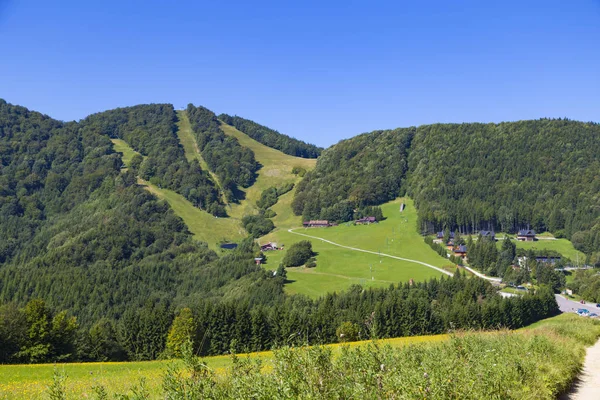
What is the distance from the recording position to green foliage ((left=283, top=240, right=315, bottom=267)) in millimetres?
127375

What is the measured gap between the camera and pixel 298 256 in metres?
128

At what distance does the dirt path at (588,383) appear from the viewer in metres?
16.1

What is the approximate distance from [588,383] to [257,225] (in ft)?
542

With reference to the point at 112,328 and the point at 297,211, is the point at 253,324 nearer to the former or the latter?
the point at 112,328

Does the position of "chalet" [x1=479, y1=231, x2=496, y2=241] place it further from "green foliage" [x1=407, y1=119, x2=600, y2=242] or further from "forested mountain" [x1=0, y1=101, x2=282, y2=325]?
"forested mountain" [x1=0, y1=101, x2=282, y2=325]

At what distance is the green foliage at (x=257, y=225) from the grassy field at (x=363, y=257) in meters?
5.80

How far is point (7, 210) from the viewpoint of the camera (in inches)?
7480

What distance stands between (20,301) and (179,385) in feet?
404

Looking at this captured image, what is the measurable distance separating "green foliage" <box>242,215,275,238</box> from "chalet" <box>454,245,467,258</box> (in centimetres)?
7798

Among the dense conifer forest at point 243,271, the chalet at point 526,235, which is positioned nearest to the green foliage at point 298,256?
the dense conifer forest at point 243,271

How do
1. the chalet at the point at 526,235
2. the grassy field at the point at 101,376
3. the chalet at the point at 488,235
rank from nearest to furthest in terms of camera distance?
the grassy field at the point at 101,376 < the chalet at the point at 488,235 < the chalet at the point at 526,235

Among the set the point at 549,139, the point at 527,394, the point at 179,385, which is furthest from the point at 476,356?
the point at 549,139

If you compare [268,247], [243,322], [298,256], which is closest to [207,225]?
[268,247]

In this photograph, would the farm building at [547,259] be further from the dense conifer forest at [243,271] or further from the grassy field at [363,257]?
the grassy field at [363,257]
